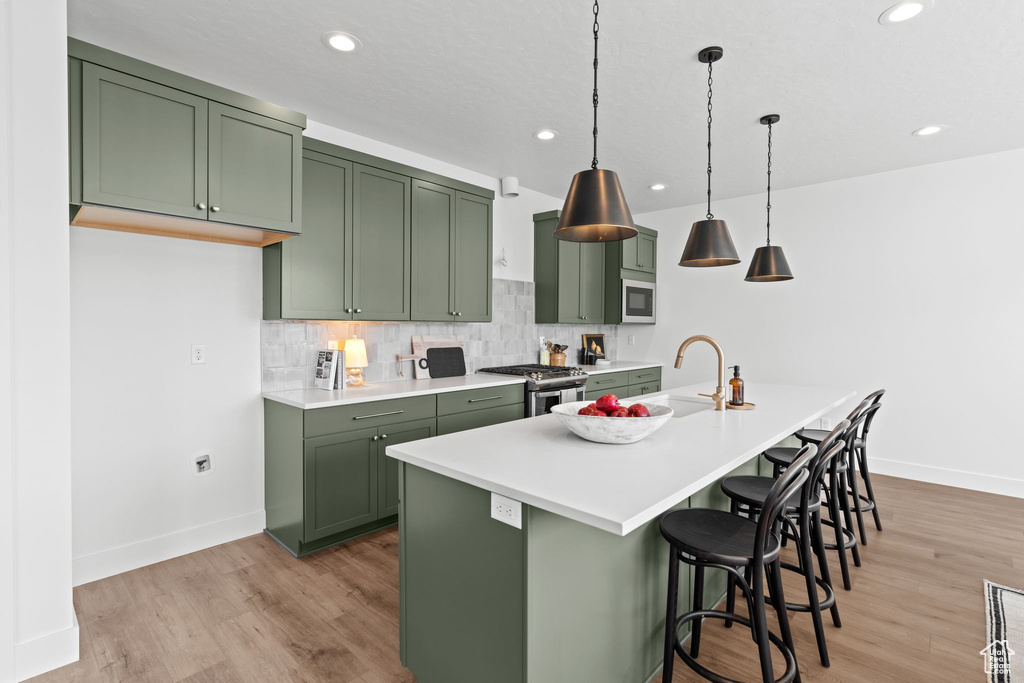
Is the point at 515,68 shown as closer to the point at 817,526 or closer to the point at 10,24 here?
the point at 10,24

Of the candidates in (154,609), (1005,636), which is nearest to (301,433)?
(154,609)

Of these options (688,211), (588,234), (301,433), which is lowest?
(301,433)

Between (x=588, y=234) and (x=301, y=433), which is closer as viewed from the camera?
(x=588, y=234)

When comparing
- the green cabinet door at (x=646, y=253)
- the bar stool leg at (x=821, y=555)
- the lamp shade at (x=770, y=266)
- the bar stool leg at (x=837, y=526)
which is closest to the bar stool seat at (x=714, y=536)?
the bar stool leg at (x=821, y=555)

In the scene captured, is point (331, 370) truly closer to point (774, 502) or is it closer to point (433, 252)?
point (433, 252)

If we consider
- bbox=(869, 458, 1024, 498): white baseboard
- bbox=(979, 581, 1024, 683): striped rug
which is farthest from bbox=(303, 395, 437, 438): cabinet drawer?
bbox=(869, 458, 1024, 498): white baseboard

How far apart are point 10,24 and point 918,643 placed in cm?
417

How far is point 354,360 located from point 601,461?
217cm

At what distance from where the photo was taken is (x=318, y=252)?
9.96 feet

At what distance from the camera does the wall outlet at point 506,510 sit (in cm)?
133

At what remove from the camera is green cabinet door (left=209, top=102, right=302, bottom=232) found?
8.09 feet

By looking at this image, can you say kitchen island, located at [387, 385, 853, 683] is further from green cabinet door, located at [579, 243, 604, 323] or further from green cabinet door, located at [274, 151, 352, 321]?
green cabinet door, located at [579, 243, 604, 323]

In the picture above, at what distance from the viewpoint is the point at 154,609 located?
7.45ft

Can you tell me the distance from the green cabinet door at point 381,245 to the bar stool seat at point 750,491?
2.31 m
